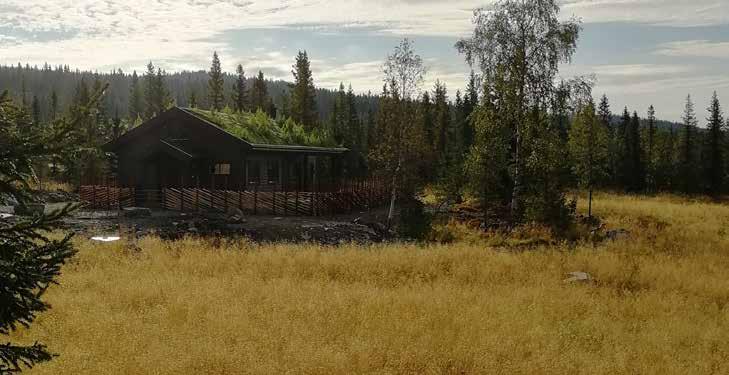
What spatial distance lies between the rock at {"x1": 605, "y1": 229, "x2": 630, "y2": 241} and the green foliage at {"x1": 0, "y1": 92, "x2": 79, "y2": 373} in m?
24.7

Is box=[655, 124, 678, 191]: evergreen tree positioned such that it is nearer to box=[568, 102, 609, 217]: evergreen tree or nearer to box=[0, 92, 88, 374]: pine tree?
box=[568, 102, 609, 217]: evergreen tree

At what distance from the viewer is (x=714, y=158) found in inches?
2640

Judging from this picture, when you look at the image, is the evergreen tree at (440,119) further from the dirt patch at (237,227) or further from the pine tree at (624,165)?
the dirt patch at (237,227)

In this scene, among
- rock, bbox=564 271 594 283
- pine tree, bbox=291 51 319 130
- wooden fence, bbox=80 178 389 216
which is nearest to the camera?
rock, bbox=564 271 594 283

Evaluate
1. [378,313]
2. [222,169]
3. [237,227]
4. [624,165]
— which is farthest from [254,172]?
[624,165]

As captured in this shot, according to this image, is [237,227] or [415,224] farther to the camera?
[415,224]

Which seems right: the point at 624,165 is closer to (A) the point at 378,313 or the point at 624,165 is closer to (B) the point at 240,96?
(B) the point at 240,96

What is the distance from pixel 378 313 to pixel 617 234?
20.0 metres

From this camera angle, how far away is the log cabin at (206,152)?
3269cm

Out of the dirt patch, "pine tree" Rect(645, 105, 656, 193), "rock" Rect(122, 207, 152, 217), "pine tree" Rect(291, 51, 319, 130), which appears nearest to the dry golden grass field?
the dirt patch

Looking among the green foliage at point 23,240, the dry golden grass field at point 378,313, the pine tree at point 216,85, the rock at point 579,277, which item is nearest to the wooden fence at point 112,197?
the dry golden grass field at point 378,313

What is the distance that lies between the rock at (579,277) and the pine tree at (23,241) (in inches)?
512

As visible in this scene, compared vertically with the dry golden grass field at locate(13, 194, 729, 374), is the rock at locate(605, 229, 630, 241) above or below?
below

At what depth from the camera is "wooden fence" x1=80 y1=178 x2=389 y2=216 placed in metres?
30.0
